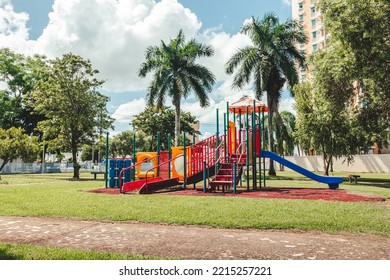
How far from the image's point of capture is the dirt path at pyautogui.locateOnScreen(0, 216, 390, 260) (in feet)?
17.0

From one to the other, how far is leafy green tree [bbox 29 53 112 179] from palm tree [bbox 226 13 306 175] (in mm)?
13567

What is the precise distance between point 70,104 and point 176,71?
10621mm

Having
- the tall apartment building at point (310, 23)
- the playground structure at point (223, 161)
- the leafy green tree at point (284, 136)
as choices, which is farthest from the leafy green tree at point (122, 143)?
the playground structure at point (223, 161)

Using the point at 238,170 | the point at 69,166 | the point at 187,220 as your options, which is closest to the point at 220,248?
the point at 187,220

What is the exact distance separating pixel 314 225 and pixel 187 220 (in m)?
2.76

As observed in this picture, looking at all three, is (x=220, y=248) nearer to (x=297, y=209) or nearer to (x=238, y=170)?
(x=297, y=209)

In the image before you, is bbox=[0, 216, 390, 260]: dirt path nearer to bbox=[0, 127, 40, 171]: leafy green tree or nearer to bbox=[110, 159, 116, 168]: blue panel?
bbox=[110, 159, 116, 168]: blue panel

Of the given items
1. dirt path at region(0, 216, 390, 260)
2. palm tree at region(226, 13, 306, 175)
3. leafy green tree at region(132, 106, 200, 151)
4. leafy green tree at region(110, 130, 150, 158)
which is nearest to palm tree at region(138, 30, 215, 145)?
palm tree at region(226, 13, 306, 175)

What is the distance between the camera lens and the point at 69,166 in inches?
2186

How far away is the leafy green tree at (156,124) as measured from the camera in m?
56.2

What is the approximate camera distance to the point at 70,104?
1137 inches

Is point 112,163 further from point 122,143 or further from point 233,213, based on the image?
point 122,143

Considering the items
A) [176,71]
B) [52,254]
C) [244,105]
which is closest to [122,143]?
[176,71]

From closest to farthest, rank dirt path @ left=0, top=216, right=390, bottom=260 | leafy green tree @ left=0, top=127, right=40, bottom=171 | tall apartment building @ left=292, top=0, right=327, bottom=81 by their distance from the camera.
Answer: dirt path @ left=0, top=216, right=390, bottom=260 → leafy green tree @ left=0, top=127, right=40, bottom=171 → tall apartment building @ left=292, top=0, right=327, bottom=81
